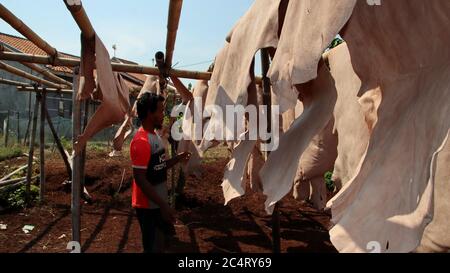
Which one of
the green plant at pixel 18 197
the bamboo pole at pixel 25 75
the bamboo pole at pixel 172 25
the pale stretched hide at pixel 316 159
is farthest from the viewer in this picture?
the green plant at pixel 18 197

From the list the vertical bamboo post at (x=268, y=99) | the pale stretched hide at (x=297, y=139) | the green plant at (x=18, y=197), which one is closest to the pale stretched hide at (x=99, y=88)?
the vertical bamboo post at (x=268, y=99)

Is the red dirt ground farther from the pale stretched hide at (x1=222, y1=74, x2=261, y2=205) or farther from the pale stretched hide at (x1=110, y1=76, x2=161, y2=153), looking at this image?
the pale stretched hide at (x1=222, y1=74, x2=261, y2=205)

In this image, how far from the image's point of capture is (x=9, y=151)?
39.8 ft

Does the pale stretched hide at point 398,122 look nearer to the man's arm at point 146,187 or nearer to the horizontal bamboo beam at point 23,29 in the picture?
the man's arm at point 146,187

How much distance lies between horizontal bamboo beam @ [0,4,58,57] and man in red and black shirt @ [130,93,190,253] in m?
1.20

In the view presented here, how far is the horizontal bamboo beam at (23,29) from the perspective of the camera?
2952 mm

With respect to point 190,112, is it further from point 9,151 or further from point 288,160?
point 9,151

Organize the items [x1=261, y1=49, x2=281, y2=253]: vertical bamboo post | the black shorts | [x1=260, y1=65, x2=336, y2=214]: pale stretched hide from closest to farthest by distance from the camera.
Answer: [x1=260, y1=65, x2=336, y2=214]: pale stretched hide, [x1=261, y1=49, x2=281, y2=253]: vertical bamboo post, the black shorts

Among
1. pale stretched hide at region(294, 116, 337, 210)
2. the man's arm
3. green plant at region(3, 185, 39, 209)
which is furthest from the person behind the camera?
green plant at region(3, 185, 39, 209)

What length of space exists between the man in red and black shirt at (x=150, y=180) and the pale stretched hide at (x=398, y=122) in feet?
6.09

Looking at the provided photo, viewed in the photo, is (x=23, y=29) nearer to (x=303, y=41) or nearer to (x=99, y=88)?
(x=99, y=88)

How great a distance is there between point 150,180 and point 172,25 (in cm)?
143

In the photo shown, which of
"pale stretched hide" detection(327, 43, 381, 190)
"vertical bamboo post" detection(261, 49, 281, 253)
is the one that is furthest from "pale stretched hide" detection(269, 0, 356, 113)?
"pale stretched hide" detection(327, 43, 381, 190)

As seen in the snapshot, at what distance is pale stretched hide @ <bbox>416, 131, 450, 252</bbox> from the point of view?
1.75 metres
